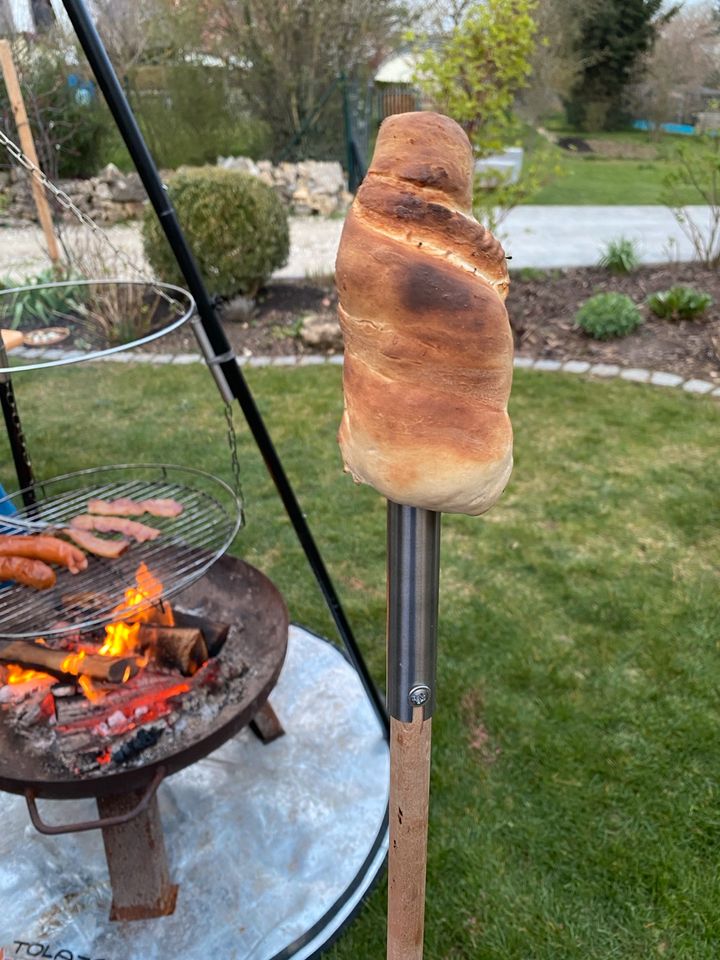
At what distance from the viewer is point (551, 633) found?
2.80 metres

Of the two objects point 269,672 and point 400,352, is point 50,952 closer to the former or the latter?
point 269,672

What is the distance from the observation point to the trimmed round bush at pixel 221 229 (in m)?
6.18

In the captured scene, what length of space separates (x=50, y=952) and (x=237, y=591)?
3.31 ft

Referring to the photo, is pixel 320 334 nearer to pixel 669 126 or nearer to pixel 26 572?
pixel 26 572

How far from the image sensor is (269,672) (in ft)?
5.95

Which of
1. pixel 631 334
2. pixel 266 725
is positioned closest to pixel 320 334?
pixel 631 334

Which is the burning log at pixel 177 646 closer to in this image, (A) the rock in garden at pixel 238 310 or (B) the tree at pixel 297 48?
(A) the rock in garden at pixel 238 310

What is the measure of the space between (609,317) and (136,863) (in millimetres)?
4932

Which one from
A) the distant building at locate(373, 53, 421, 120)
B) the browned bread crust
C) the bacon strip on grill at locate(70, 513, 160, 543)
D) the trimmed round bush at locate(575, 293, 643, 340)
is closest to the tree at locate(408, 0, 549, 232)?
the trimmed round bush at locate(575, 293, 643, 340)

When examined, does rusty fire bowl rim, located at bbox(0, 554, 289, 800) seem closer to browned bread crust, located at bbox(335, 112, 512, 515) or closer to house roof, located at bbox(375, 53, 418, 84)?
browned bread crust, located at bbox(335, 112, 512, 515)

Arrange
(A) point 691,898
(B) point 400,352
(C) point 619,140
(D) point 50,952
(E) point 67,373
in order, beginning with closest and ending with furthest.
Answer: (B) point 400,352
(D) point 50,952
(A) point 691,898
(E) point 67,373
(C) point 619,140

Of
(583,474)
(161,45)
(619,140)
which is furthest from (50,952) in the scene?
(619,140)

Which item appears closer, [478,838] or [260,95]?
[478,838]

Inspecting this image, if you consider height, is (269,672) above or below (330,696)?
above
